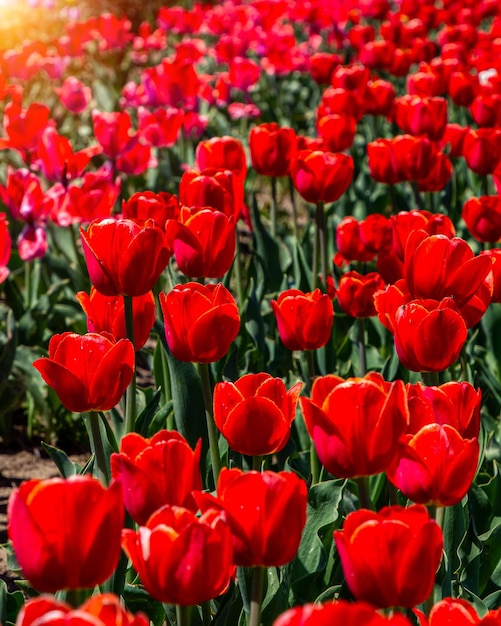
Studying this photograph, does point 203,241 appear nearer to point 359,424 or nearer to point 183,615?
point 359,424

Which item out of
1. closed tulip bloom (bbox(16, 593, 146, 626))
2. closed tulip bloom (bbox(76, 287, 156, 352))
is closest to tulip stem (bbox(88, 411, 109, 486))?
closed tulip bloom (bbox(76, 287, 156, 352))

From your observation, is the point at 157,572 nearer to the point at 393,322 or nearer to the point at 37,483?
the point at 37,483

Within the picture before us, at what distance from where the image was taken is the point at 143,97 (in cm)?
501

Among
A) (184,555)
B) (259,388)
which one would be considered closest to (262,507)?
(184,555)

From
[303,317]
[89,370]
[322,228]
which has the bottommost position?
[322,228]

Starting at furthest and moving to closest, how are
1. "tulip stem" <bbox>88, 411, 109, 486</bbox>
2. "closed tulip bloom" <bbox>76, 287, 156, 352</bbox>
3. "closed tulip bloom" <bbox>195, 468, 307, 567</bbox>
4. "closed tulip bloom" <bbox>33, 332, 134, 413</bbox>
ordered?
"closed tulip bloom" <bbox>76, 287, 156, 352</bbox> → "tulip stem" <bbox>88, 411, 109, 486</bbox> → "closed tulip bloom" <bbox>33, 332, 134, 413</bbox> → "closed tulip bloom" <bbox>195, 468, 307, 567</bbox>

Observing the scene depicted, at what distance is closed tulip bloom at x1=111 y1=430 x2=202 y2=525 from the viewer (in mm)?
1232

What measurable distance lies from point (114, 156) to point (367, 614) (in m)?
3.11

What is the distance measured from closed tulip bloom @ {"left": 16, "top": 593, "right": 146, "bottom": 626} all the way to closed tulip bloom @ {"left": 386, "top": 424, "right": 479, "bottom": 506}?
1.57 ft

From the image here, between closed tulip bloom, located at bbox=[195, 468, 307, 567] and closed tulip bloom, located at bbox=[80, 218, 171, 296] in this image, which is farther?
closed tulip bloom, located at bbox=[80, 218, 171, 296]

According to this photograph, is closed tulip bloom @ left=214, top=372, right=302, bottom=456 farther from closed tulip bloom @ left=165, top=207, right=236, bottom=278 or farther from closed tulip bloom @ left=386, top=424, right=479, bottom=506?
closed tulip bloom @ left=165, top=207, right=236, bottom=278

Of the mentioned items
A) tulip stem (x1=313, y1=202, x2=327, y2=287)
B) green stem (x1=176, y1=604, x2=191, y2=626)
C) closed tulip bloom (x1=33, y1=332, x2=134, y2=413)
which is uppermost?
closed tulip bloom (x1=33, y1=332, x2=134, y2=413)

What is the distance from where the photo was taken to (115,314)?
1884mm

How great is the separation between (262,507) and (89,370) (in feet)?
1.55
